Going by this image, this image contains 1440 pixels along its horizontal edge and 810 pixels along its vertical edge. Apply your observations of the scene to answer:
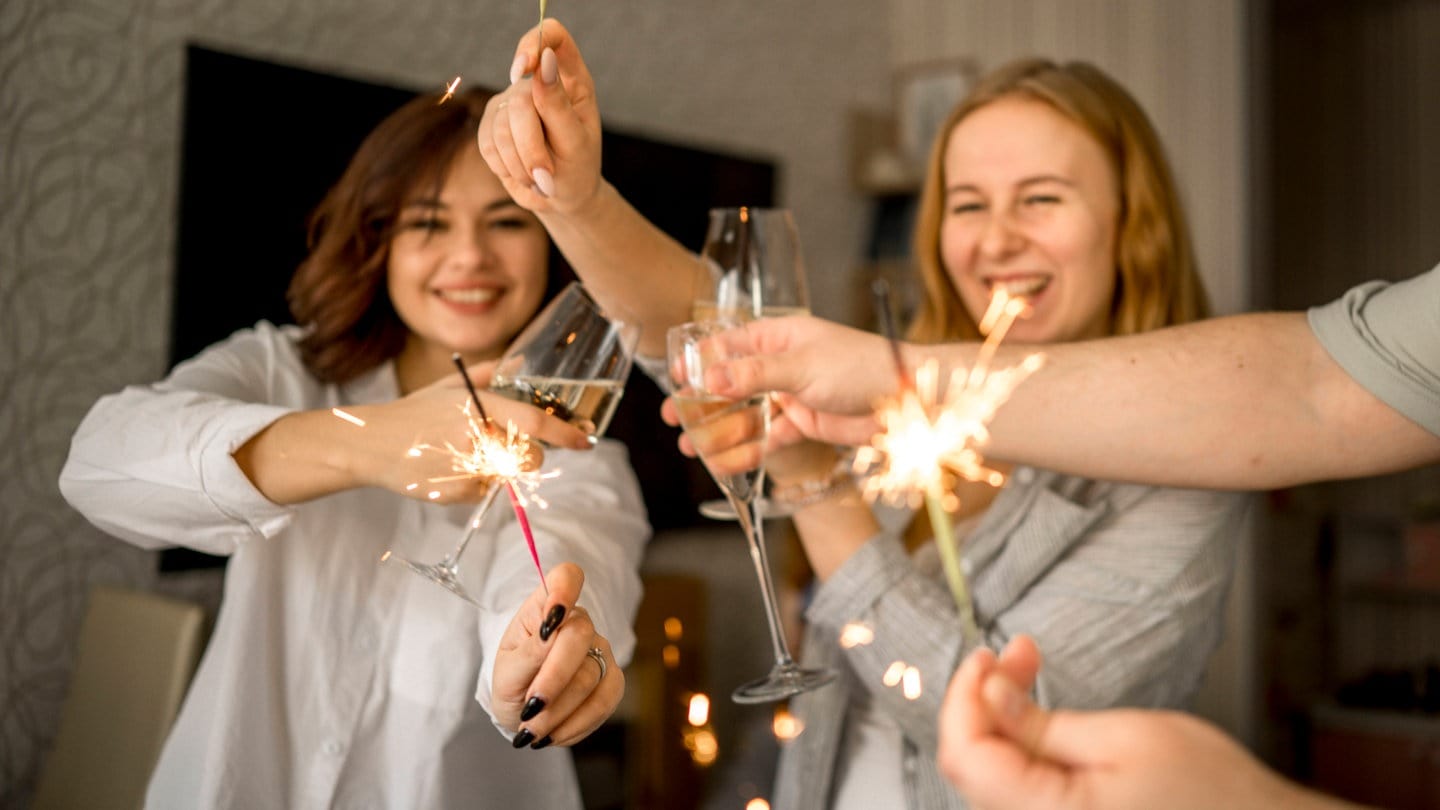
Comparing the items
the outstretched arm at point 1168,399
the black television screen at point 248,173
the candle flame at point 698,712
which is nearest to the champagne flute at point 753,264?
the outstretched arm at point 1168,399

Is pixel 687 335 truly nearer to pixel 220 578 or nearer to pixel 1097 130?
pixel 1097 130

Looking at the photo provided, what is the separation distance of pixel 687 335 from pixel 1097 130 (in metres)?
0.68

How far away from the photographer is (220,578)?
4.25ft

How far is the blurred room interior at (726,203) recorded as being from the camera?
930 mm

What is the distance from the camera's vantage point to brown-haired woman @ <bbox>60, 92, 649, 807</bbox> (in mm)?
758

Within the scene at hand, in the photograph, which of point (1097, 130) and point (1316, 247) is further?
point (1316, 247)

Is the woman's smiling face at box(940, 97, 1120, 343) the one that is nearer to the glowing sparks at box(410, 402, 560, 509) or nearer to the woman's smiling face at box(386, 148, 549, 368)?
the woman's smiling face at box(386, 148, 549, 368)

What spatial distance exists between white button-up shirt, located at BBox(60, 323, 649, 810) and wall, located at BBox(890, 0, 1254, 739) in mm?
2551

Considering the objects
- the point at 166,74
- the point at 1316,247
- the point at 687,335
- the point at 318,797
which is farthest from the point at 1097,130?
the point at 1316,247

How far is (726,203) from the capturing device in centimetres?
263

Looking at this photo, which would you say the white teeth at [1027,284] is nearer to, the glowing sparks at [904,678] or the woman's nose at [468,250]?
the glowing sparks at [904,678]

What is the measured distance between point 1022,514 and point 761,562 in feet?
1.35

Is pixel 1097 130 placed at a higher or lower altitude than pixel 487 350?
higher

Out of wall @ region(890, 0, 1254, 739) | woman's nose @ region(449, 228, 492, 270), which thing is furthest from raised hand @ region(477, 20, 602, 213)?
wall @ region(890, 0, 1254, 739)
